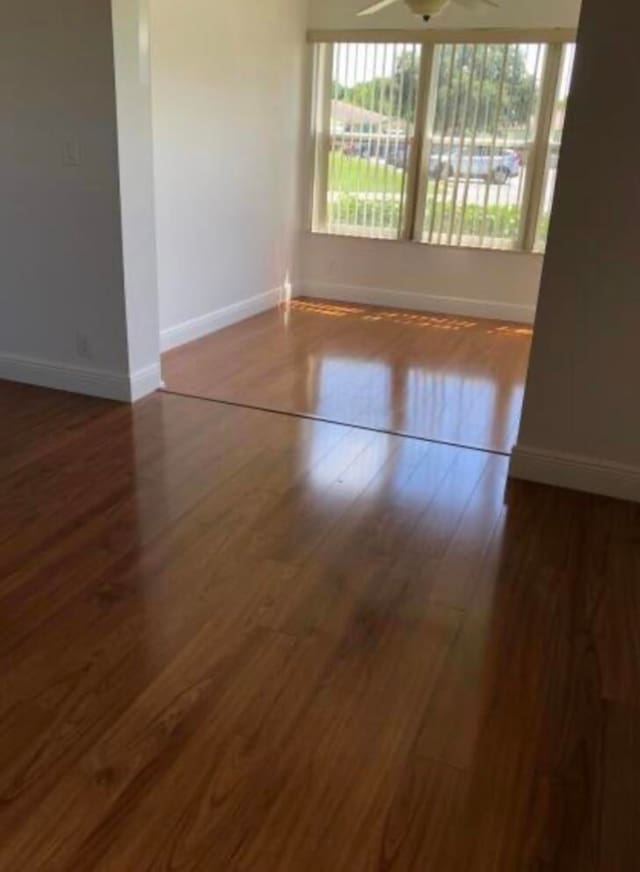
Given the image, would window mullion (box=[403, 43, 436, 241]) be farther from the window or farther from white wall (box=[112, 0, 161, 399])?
white wall (box=[112, 0, 161, 399])

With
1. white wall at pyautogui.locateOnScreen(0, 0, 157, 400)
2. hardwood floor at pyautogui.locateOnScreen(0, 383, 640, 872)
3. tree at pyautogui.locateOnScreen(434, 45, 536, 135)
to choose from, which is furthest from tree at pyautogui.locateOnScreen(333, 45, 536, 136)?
hardwood floor at pyautogui.locateOnScreen(0, 383, 640, 872)

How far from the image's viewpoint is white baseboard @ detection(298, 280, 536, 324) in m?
6.11

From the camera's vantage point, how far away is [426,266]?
6273mm

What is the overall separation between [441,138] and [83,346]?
3514 mm

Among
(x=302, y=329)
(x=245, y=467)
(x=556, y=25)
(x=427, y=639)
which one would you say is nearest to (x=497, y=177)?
(x=556, y=25)

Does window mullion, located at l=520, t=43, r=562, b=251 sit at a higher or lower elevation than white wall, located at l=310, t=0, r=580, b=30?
lower

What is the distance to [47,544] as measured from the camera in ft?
8.20

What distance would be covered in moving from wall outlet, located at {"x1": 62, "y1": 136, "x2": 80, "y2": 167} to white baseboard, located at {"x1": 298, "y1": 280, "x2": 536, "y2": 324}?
11.0 feet

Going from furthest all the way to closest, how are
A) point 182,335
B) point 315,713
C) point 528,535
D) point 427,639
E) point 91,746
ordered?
point 182,335 → point 528,535 → point 427,639 → point 315,713 → point 91,746

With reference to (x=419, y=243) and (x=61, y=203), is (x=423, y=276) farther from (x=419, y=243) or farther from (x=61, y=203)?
(x=61, y=203)

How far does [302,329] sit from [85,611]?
3.69 meters

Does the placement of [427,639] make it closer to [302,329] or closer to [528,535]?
[528,535]

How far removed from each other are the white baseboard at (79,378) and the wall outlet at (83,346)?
0.07 meters

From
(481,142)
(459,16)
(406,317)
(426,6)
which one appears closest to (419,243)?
(406,317)
